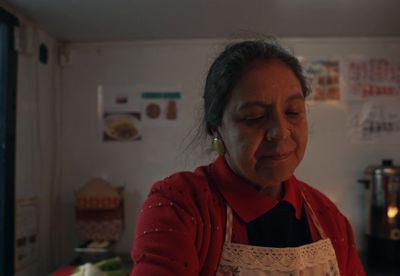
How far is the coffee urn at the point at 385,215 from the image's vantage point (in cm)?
149

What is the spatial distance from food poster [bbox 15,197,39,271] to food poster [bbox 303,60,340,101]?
4.01ft

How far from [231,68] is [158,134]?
1.10 metres

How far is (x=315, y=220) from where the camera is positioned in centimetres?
74

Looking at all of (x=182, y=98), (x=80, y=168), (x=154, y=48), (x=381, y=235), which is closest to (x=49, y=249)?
(x=80, y=168)

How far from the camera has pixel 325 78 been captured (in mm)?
1696

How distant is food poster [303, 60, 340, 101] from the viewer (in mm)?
1695

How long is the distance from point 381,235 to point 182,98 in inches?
38.7

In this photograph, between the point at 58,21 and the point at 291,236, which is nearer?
the point at 291,236

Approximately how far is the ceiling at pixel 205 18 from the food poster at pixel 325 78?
125 mm

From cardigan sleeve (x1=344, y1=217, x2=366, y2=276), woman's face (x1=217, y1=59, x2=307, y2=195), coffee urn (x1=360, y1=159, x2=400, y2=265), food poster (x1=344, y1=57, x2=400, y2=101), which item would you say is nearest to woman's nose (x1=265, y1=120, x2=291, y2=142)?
woman's face (x1=217, y1=59, x2=307, y2=195)

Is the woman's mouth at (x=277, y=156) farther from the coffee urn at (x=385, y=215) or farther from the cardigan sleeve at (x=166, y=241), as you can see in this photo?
the coffee urn at (x=385, y=215)

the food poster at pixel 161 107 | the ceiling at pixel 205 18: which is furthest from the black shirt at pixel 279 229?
the food poster at pixel 161 107

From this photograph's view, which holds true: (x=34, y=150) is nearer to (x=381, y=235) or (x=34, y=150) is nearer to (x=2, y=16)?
(x=2, y=16)

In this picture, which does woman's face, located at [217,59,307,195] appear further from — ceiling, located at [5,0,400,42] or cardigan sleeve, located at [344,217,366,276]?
ceiling, located at [5,0,400,42]
